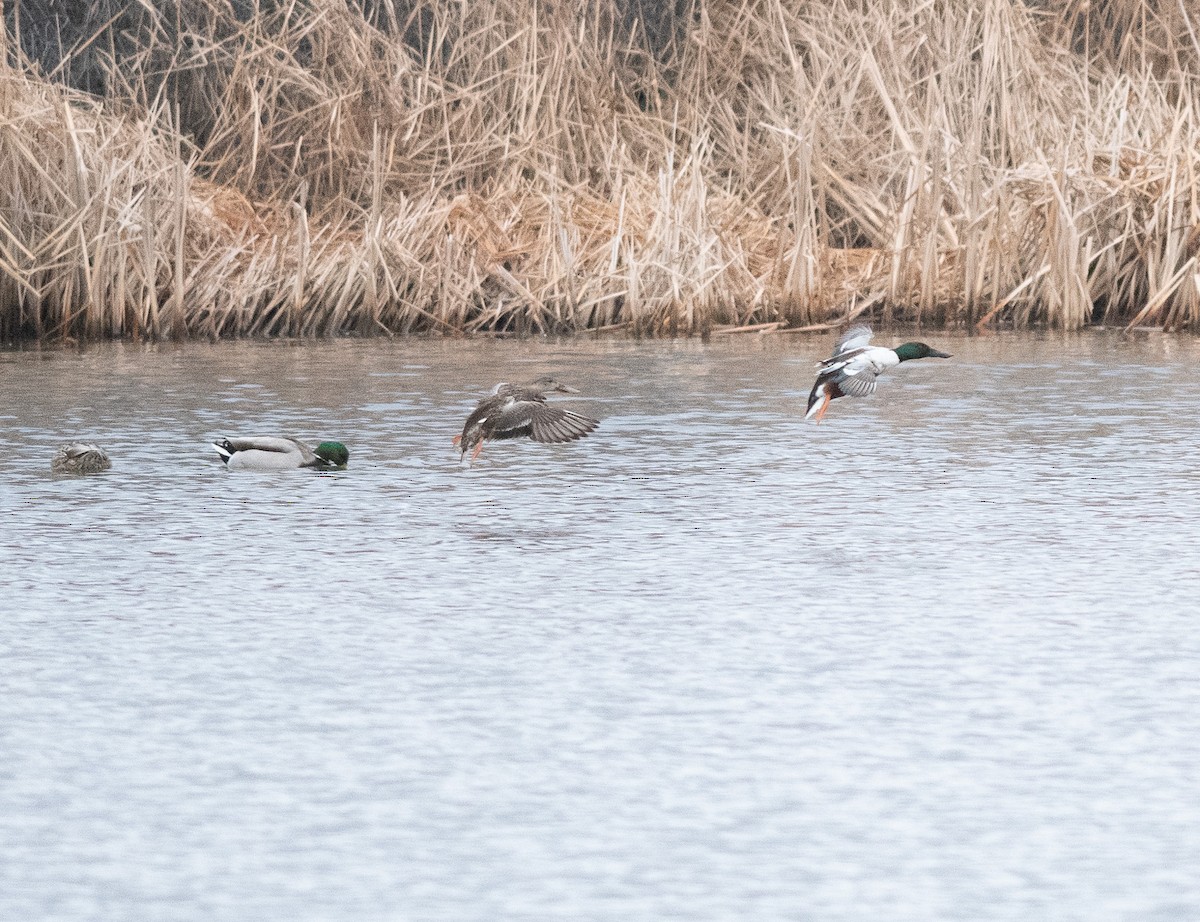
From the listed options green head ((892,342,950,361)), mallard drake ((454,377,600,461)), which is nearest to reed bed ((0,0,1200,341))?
green head ((892,342,950,361))

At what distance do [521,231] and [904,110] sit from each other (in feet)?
8.12

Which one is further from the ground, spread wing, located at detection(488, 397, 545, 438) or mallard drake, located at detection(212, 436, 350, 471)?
spread wing, located at detection(488, 397, 545, 438)

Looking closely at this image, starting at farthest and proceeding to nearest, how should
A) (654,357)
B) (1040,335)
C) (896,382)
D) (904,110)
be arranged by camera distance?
(904,110) → (1040,335) → (654,357) → (896,382)

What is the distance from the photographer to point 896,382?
10.8 m

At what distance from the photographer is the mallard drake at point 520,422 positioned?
25.5ft

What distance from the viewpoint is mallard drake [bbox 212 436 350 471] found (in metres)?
7.70

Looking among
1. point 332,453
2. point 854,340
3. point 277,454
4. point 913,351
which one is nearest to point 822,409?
point 854,340

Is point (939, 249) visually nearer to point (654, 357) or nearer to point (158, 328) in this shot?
point (654, 357)

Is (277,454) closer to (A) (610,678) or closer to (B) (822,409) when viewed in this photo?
(B) (822,409)

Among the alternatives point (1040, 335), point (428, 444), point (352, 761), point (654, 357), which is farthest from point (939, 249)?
point (352, 761)

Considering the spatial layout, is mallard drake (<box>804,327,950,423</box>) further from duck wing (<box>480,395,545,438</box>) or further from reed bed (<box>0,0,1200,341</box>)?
reed bed (<box>0,0,1200,341</box>)

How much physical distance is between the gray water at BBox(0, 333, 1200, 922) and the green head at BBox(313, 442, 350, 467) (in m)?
0.08

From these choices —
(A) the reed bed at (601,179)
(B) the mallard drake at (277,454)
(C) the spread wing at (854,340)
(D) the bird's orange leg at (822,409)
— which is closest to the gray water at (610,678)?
(B) the mallard drake at (277,454)

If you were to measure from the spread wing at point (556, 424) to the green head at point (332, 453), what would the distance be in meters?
0.66
